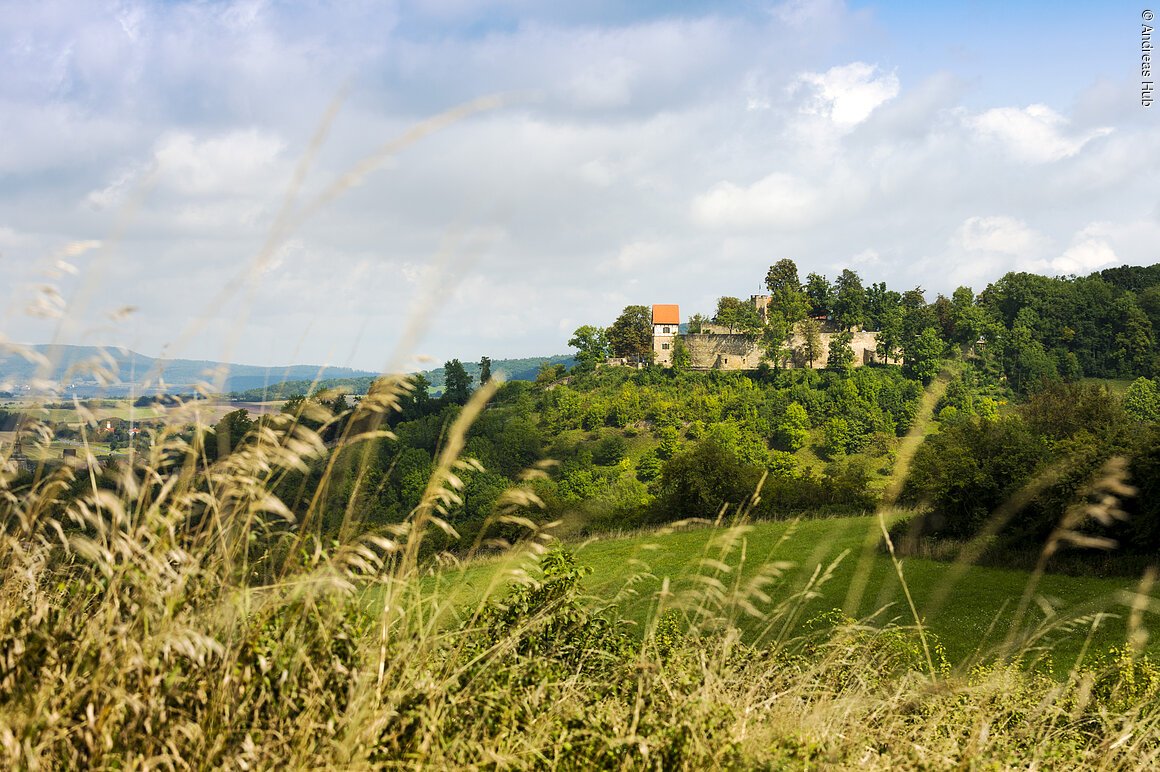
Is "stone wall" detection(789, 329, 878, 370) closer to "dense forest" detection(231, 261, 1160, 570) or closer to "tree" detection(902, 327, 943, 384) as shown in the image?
"dense forest" detection(231, 261, 1160, 570)

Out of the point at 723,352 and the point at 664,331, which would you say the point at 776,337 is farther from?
the point at 664,331

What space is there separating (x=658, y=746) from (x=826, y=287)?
315ft

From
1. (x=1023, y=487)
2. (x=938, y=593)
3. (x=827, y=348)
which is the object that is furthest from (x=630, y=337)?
(x=938, y=593)

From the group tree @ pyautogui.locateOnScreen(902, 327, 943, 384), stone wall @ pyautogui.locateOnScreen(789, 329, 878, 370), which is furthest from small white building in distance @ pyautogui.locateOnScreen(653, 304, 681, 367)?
tree @ pyautogui.locateOnScreen(902, 327, 943, 384)

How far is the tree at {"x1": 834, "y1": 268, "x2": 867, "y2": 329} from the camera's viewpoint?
90.8 metres

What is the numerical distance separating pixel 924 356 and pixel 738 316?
18.6 m

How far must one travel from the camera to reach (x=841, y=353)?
8581 cm

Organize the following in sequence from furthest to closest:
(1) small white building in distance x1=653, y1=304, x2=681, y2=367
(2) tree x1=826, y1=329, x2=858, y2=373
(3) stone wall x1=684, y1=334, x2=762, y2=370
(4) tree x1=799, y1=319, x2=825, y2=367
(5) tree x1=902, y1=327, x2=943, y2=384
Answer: (1) small white building in distance x1=653, y1=304, x2=681, y2=367
(3) stone wall x1=684, y1=334, x2=762, y2=370
(4) tree x1=799, y1=319, x2=825, y2=367
(2) tree x1=826, y1=329, x2=858, y2=373
(5) tree x1=902, y1=327, x2=943, y2=384

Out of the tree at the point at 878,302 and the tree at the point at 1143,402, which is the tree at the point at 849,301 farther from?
the tree at the point at 1143,402

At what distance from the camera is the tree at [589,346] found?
3561 inches

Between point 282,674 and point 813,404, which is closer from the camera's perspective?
point 282,674

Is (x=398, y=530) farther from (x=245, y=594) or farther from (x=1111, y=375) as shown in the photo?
(x=1111, y=375)

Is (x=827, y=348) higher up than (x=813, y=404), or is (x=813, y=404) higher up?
(x=827, y=348)

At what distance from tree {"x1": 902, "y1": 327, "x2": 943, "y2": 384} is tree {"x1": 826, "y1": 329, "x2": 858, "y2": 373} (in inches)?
223
